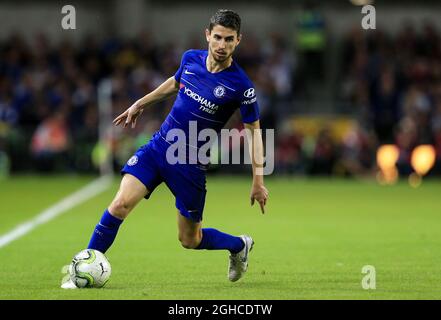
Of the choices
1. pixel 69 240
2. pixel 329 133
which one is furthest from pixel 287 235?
pixel 329 133

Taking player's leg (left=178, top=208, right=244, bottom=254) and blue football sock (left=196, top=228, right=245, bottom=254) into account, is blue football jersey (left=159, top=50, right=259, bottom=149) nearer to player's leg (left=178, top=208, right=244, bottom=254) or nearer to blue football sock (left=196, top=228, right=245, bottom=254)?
player's leg (left=178, top=208, right=244, bottom=254)

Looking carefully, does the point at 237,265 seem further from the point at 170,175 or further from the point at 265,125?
the point at 265,125

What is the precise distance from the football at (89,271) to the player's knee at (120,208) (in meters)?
0.38

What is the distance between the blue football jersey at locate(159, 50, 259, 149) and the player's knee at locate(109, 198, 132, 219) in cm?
72

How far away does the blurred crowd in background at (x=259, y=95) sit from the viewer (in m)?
25.3

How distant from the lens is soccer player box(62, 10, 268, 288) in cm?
892

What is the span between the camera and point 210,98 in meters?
9.10

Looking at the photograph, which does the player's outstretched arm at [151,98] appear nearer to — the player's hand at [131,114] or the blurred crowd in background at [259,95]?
the player's hand at [131,114]

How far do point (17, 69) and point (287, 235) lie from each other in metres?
15.4

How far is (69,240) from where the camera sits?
1278 centimetres

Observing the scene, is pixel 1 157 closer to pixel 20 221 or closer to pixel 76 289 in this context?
pixel 20 221

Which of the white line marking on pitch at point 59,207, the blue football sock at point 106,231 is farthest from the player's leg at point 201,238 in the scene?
the white line marking on pitch at point 59,207

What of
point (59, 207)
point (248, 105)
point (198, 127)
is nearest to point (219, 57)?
point (248, 105)
